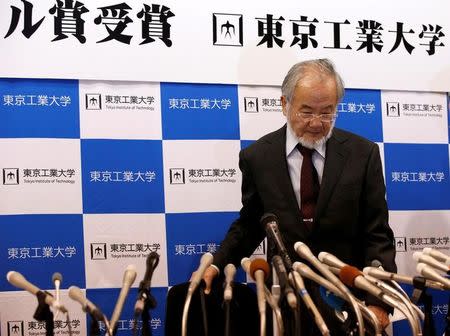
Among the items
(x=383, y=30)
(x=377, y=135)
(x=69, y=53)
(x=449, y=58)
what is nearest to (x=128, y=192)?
(x=69, y=53)

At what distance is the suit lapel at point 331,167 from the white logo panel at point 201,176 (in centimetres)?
61

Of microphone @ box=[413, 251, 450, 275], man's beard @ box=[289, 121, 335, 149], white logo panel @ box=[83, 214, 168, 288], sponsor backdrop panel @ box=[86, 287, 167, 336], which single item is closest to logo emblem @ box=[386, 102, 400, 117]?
man's beard @ box=[289, 121, 335, 149]

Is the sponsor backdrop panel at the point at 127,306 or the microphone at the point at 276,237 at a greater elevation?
the microphone at the point at 276,237

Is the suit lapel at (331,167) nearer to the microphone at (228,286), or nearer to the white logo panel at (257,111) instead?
the white logo panel at (257,111)

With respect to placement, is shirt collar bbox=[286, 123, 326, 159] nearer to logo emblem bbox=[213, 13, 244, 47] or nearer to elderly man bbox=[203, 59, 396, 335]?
elderly man bbox=[203, 59, 396, 335]

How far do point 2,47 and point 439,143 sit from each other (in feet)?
7.31

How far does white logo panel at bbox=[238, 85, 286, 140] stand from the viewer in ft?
10.2

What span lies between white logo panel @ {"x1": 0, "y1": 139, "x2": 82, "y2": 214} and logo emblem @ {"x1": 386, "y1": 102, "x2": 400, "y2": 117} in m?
1.58

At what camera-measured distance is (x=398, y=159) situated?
3.28 m

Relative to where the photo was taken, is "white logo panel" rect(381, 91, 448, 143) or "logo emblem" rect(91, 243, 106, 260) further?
"white logo panel" rect(381, 91, 448, 143)

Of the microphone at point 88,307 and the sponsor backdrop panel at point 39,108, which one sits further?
the sponsor backdrop panel at point 39,108

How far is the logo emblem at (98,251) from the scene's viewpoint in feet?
9.53

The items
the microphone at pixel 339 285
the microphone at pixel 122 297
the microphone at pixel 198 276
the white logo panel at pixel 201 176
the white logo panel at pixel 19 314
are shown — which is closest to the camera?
the microphone at pixel 339 285

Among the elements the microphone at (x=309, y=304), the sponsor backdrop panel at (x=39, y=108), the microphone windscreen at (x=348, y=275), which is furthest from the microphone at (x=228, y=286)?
the sponsor backdrop panel at (x=39, y=108)
